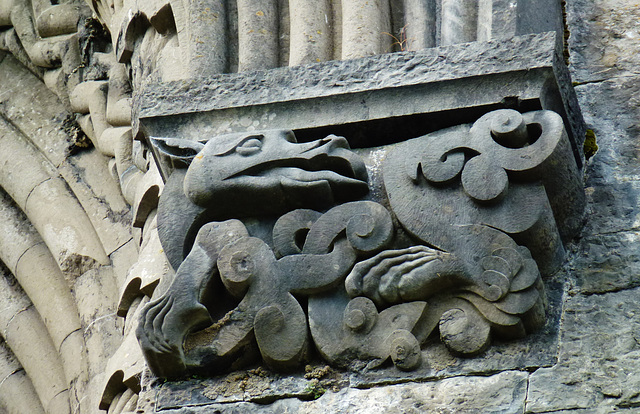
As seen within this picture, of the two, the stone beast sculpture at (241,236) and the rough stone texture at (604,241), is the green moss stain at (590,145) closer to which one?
the rough stone texture at (604,241)

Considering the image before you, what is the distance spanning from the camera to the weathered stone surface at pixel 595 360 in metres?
1.98

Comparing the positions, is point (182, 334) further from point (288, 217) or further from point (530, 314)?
point (530, 314)

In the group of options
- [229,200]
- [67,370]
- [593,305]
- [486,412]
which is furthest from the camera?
[67,370]

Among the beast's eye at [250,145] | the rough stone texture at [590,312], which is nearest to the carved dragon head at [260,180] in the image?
the beast's eye at [250,145]

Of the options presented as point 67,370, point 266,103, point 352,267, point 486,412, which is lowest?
point 67,370

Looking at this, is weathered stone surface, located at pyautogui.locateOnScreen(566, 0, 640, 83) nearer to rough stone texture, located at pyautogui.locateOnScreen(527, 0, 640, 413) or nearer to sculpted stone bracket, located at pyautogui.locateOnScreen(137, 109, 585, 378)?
rough stone texture, located at pyautogui.locateOnScreen(527, 0, 640, 413)

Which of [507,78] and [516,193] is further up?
[507,78]

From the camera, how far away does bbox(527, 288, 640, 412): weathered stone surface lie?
6.50 feet

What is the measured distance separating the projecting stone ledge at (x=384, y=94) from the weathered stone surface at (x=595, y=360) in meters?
0.37

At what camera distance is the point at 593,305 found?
84.2 inches

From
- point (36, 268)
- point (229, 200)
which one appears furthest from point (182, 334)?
point (36, 268)

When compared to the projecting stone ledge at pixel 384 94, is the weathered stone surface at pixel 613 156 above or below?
below

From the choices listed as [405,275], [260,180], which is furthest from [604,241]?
[260,180]

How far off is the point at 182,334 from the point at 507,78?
77cm
